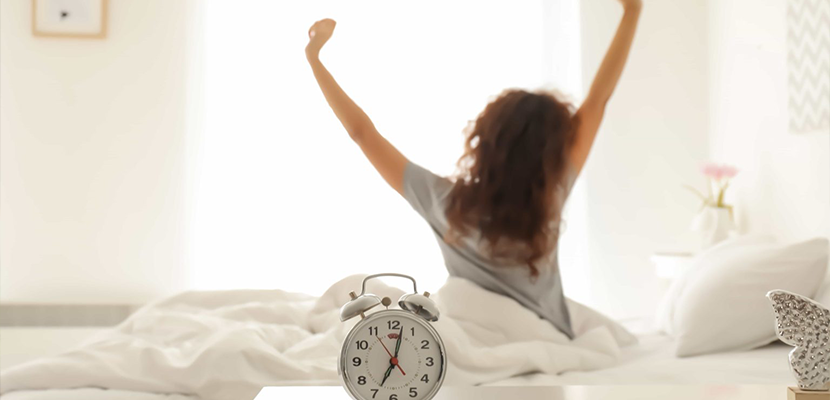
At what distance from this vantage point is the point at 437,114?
4195mm

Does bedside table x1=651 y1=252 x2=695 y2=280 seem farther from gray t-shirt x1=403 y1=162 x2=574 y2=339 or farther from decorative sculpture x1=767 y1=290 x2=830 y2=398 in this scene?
decorative sculpture x1=767 y1=290 x2=830 y2=398

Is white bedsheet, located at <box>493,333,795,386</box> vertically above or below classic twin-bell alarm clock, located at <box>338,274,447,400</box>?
below

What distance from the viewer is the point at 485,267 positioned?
6.67ft

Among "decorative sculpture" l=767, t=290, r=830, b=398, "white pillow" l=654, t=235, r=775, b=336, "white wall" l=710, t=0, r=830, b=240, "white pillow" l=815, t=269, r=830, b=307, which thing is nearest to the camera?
"decorative sculpture" l=767, t=290, r=830, b=398

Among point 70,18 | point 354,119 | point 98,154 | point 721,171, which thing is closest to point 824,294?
point 354,119

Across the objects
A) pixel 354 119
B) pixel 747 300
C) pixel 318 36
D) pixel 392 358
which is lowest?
pixel 747 300

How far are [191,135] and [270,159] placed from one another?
1.32 ft

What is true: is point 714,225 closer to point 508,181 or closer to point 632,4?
point 632,4

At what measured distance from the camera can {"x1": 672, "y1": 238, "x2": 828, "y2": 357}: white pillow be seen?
1.97 meters

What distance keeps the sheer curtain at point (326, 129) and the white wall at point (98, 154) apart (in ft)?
0.54

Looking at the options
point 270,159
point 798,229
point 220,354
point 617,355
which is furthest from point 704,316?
point 270,159

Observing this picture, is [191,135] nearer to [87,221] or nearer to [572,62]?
[87,221]

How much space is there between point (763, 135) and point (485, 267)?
5.25 ft

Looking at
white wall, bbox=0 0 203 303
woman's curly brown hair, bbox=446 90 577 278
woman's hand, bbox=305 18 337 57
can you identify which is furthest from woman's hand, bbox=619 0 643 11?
white wall, bbox=0 0 203 303
